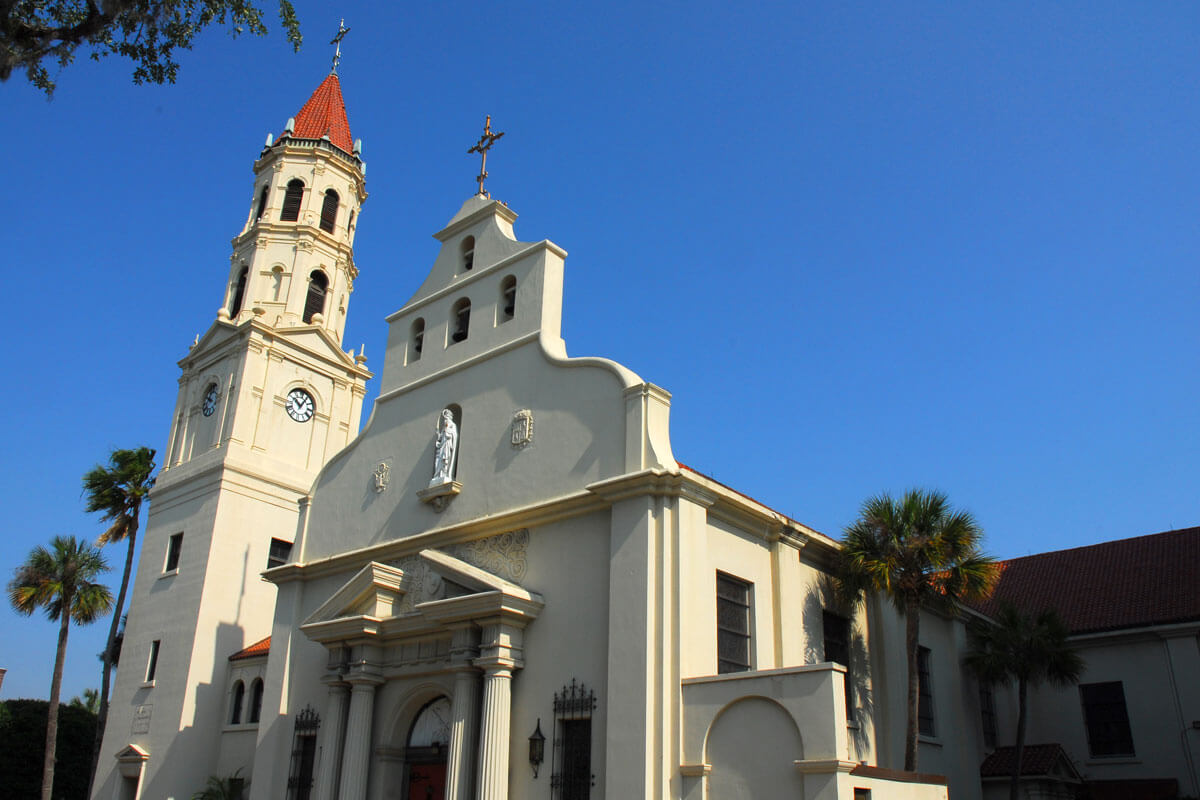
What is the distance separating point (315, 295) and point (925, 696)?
24931mm

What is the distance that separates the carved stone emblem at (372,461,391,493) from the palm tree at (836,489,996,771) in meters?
9.95

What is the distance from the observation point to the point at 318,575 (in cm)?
2155

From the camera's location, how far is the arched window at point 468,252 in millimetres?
21677

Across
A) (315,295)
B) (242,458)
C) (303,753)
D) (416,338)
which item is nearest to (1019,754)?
(303,753)

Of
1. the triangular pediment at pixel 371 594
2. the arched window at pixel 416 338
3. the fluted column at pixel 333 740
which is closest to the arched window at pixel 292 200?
the arched window at pixel 416 338

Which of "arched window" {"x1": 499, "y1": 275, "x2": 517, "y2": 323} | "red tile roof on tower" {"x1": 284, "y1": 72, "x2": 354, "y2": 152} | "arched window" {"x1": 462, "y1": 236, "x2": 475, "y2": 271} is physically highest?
"red tile roof on tower" {"x1": 284, "y1": 72, "x2": 354, "y2": 152}

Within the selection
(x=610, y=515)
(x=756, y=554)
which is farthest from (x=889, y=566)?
(x=610, y=515)

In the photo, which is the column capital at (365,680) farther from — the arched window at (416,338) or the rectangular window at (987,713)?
A: the rectangular window at (987,713)

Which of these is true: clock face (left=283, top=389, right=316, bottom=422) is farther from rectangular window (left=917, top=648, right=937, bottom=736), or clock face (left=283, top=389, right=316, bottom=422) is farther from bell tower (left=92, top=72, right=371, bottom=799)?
rectangular window (left=917, top=648, right=937, bottom=736)

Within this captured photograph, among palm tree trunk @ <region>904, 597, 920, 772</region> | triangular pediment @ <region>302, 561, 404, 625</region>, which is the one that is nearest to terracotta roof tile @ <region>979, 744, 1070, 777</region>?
palm tree trunk @ <region>904, 597, 920, 772</region>

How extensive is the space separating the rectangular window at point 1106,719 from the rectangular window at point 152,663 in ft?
87.5

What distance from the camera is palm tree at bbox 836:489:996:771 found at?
61.4ft

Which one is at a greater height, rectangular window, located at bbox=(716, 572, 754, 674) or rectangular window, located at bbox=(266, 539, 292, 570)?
rectangular window, located at bbox=(266, 539, 292, 570)

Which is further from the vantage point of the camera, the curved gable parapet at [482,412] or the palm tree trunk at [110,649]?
the palm tree trunk at [110,649]
